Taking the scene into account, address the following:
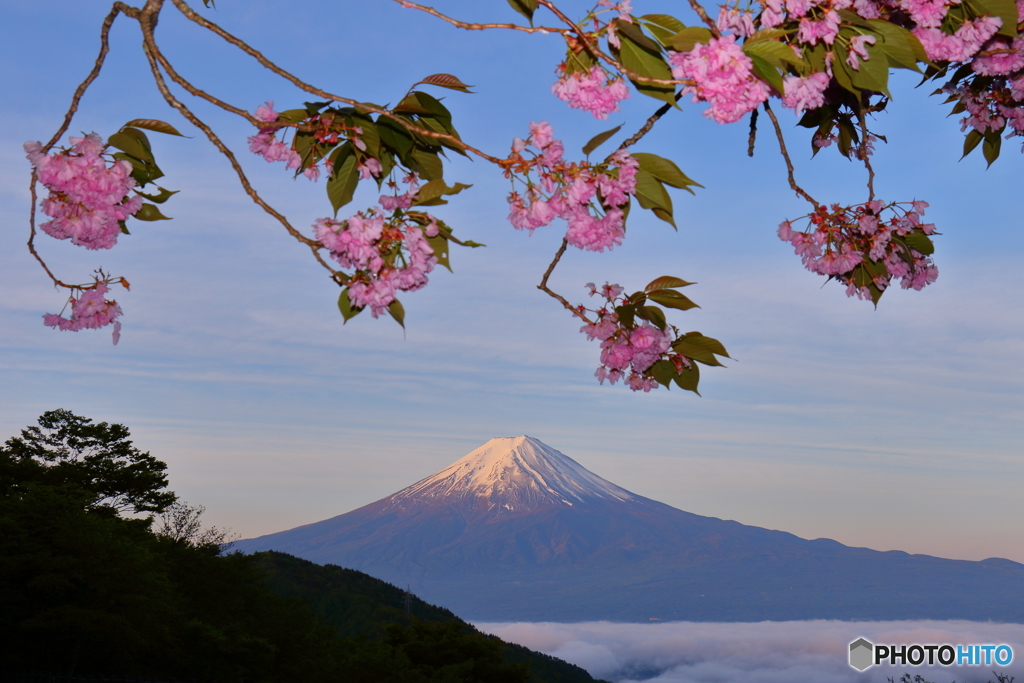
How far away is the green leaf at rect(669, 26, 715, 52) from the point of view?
2.10 m

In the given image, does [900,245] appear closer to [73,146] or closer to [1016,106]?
[1016,106]

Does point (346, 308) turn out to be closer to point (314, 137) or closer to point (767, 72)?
point (314, 137)

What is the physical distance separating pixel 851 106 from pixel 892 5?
866 millimetres

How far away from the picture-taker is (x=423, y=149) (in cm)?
274

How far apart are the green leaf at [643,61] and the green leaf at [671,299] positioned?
68 centimetres

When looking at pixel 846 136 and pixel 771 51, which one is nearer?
pixel 771 51

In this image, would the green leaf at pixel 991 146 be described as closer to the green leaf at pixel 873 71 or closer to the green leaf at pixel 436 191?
the green leaf at pixel 873 71

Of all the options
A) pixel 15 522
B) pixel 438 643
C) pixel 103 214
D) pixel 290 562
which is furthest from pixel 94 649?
pixel 290 562

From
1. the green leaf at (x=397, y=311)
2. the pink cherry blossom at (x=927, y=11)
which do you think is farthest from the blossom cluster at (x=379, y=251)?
the pink cherry blossom at (x=927, y=11)

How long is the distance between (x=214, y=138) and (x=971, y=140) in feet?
12.7

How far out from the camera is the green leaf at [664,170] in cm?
240

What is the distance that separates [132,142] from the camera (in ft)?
8.76
